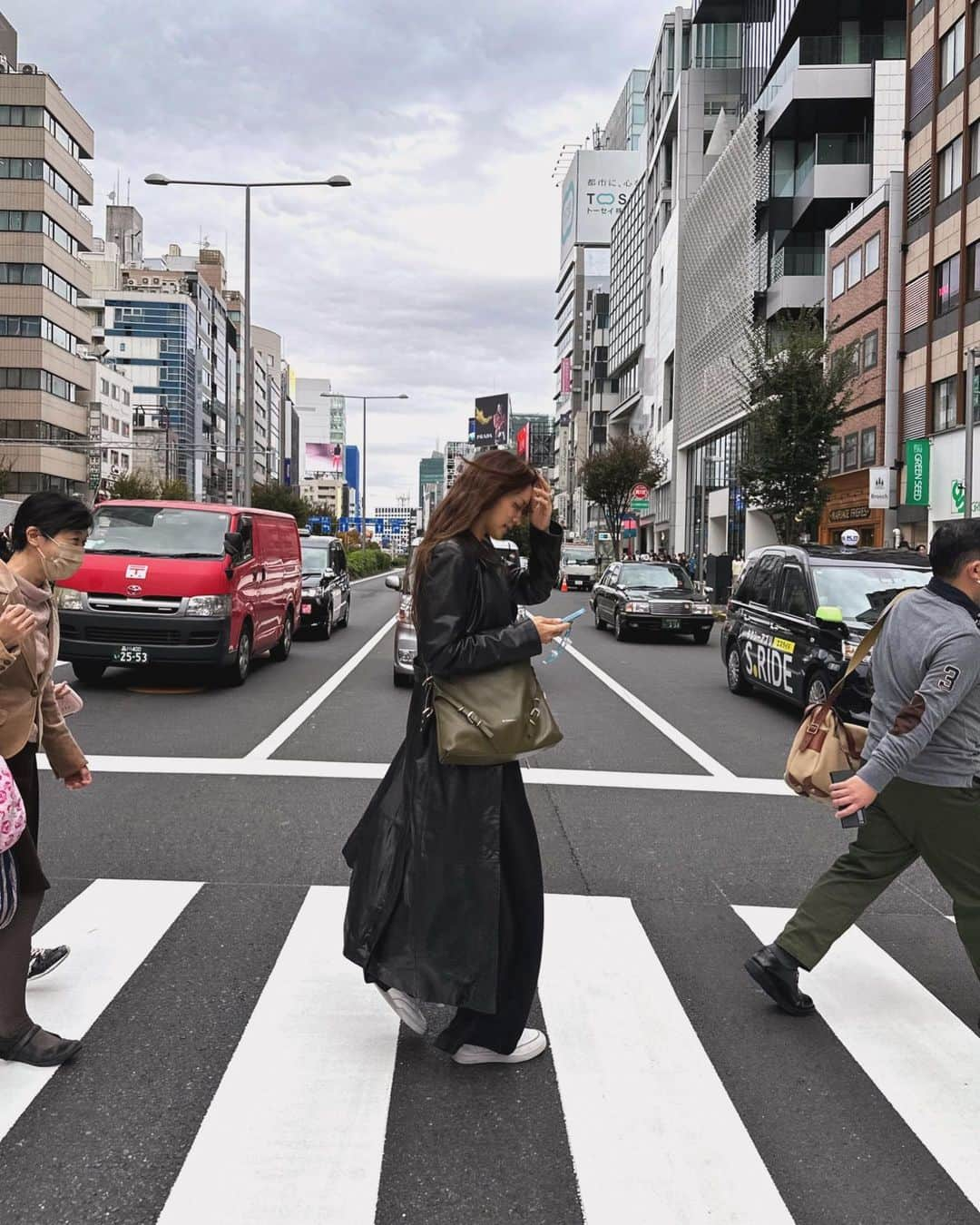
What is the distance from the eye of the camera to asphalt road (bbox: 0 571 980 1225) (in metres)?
2.74

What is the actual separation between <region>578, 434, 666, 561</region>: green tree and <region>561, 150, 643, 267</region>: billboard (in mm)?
66889

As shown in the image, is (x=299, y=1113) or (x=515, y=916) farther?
(x=515, y=916)

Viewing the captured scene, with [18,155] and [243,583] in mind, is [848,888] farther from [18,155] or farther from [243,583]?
[18,155]

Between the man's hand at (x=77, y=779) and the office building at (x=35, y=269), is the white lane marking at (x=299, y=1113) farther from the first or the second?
the office building at (x=35, y=269)

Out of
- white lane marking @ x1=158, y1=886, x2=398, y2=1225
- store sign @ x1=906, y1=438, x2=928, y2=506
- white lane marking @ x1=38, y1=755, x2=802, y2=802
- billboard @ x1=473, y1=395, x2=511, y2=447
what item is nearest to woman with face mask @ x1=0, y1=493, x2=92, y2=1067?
white lane marking @ x1=158, y1=886, x2=398, y2=1225

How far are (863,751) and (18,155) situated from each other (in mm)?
73582

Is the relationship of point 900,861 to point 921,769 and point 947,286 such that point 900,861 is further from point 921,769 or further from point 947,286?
point 947,286

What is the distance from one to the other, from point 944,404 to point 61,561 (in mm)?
34607

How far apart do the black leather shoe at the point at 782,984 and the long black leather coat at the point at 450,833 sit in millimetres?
1169

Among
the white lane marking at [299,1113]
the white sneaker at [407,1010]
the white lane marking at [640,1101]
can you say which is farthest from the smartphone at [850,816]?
the white lane marking at [299,1113]

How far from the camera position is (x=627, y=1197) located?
2.70 meters

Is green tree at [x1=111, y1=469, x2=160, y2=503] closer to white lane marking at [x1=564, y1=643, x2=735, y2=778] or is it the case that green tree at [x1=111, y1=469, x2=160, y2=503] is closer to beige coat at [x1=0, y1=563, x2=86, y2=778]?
white lane marking at [x1=564, y1=643, x2=735, y2=778]

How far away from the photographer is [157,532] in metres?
13.3

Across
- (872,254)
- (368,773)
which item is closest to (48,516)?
(368,773)
